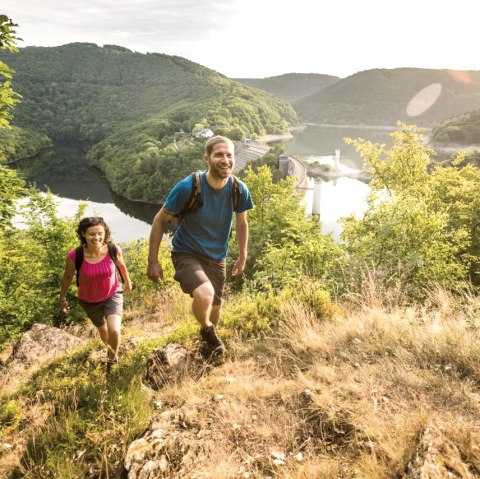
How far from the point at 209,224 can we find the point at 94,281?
1.55 meters

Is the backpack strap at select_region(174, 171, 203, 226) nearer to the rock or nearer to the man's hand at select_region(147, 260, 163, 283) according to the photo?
the man's hand at select_region(147, 260, 163, 283)

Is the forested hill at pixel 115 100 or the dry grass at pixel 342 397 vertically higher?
the forested hill at pixel 115 100

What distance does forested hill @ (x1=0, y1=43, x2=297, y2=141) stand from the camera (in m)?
120

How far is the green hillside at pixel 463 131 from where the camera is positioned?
299 ft

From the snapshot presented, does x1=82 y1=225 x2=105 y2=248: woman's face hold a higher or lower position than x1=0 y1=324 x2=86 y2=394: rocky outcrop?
higher

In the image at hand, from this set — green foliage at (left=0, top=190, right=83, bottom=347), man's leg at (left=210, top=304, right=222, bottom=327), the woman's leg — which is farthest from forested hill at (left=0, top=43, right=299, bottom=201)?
man's leg at (left=210, top=304, right=222, bottom=327)

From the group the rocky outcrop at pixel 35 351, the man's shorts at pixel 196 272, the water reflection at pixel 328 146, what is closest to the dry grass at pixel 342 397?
the man's shorts at pixel 196 272

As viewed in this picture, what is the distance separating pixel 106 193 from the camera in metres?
65.9

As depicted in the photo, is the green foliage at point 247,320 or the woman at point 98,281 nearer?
the woman at point 98,281

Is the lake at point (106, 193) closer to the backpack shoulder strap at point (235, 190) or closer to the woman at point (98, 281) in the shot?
the woman at point (98, 281)

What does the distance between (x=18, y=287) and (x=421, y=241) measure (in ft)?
40.5

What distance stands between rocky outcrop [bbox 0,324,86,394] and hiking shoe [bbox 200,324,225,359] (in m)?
2.19

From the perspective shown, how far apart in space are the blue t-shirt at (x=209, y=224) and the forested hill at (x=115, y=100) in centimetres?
10271

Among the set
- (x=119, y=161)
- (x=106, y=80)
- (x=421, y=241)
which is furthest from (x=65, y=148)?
(x=421, y=241)
